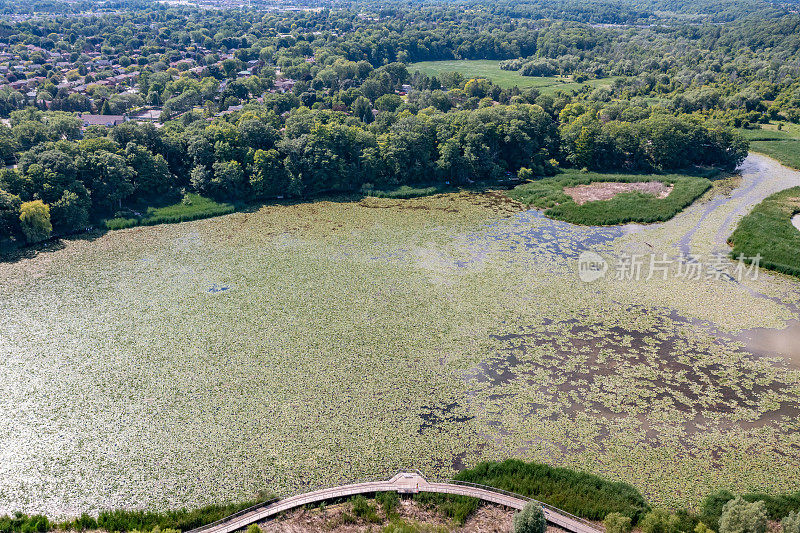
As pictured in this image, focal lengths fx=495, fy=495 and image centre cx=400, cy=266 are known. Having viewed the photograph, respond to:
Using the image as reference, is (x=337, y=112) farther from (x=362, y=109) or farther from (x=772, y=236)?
(x=772, y=236)

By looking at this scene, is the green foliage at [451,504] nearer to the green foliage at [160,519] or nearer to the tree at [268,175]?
the green foliage at [160,519]

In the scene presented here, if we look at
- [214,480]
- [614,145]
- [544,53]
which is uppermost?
[544,53]

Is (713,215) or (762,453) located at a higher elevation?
(713,215)

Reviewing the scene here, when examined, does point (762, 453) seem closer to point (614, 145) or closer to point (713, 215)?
point (713, 215)

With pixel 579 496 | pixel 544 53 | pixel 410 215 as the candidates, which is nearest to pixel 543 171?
pixel 410 215

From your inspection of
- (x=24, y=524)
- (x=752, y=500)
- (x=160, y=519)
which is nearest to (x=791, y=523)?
(x=752, y=500)

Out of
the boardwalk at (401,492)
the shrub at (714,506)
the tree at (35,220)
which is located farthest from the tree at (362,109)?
the shrub at (714,506)
